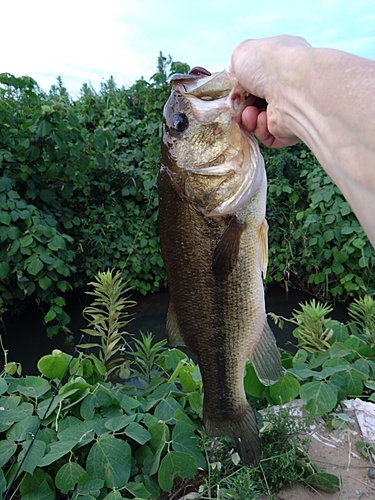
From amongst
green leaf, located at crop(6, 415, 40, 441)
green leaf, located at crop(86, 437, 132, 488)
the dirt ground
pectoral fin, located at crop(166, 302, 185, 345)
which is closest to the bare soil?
the dirt ground

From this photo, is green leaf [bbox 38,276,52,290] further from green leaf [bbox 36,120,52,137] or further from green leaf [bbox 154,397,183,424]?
green leaf [bbox 154,397,183,424]

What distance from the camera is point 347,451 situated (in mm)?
2076

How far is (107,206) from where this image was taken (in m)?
6.63

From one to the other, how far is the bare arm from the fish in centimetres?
10

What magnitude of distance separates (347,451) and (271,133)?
5.57 feet

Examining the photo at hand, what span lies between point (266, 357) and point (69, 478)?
3.18 feet

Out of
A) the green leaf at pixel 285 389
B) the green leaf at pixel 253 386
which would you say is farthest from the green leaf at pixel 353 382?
the green leaf at pixel 253 386

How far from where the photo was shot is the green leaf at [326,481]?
1.83 m

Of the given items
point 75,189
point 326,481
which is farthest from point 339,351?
point 75,189

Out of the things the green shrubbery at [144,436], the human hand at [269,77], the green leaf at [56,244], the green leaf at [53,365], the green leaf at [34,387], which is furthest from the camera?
the green leaf at [56,244]

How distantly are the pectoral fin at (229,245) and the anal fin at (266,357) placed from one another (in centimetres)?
31

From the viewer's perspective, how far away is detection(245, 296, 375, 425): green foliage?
81.2 inches

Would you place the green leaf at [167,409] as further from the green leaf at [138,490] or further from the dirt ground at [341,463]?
the dirt ground at [341,463]

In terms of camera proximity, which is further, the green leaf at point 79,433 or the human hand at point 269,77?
the green leaf at point 79,433
